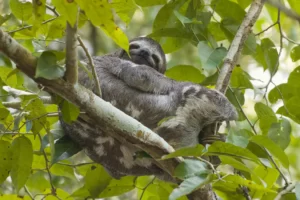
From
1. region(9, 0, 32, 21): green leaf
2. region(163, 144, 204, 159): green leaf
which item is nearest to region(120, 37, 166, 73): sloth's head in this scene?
region(9, 0, 32, 21): green leaf

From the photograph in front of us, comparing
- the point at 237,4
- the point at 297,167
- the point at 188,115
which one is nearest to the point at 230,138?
the point at 188,115

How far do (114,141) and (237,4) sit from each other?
4.32ft

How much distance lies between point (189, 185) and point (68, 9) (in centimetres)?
86

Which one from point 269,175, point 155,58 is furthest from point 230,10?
point 269,175

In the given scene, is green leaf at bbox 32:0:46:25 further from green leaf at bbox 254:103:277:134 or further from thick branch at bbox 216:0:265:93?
green leaf at bbox 254:103:277:134

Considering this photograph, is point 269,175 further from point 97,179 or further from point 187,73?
point 97,179

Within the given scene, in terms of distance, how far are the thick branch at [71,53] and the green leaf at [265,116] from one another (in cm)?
161

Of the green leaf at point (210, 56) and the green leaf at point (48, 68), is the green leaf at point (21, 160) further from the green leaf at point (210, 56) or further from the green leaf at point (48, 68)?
the green leaf at point (210, 56)

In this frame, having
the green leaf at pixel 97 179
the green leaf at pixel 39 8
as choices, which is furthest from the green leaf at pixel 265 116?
the green leaf at pixel 39 8

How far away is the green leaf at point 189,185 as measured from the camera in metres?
2.12

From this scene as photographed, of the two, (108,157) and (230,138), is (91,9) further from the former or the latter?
(108,157)

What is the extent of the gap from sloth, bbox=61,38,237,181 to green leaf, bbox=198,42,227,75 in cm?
23

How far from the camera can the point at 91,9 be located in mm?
2348

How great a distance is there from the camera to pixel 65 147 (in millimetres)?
3486
